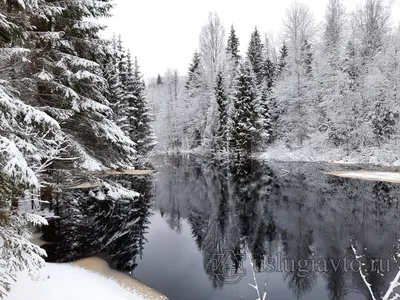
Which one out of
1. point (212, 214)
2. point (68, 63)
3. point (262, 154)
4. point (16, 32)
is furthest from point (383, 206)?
point (262, 154)

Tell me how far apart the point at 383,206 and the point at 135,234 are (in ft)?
35.5

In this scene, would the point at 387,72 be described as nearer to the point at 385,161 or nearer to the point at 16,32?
the point at 385,161

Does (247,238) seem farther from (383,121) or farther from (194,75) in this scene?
(194,75)

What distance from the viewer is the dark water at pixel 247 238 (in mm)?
7613

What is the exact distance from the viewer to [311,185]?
18781 mm

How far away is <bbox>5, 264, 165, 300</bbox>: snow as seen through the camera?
5.51 meters

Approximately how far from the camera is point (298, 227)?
11.4 metres

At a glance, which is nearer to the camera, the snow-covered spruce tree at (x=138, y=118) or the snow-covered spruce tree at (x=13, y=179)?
the snow-covered spruce tree at (x=13, y=179)

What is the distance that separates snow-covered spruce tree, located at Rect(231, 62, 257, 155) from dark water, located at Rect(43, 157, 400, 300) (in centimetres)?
1435

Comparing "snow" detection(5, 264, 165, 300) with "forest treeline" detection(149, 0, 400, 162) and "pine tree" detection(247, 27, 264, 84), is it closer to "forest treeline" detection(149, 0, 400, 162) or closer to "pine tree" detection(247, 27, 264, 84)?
"forest treeline" detection(149, 0, 400, 162)
